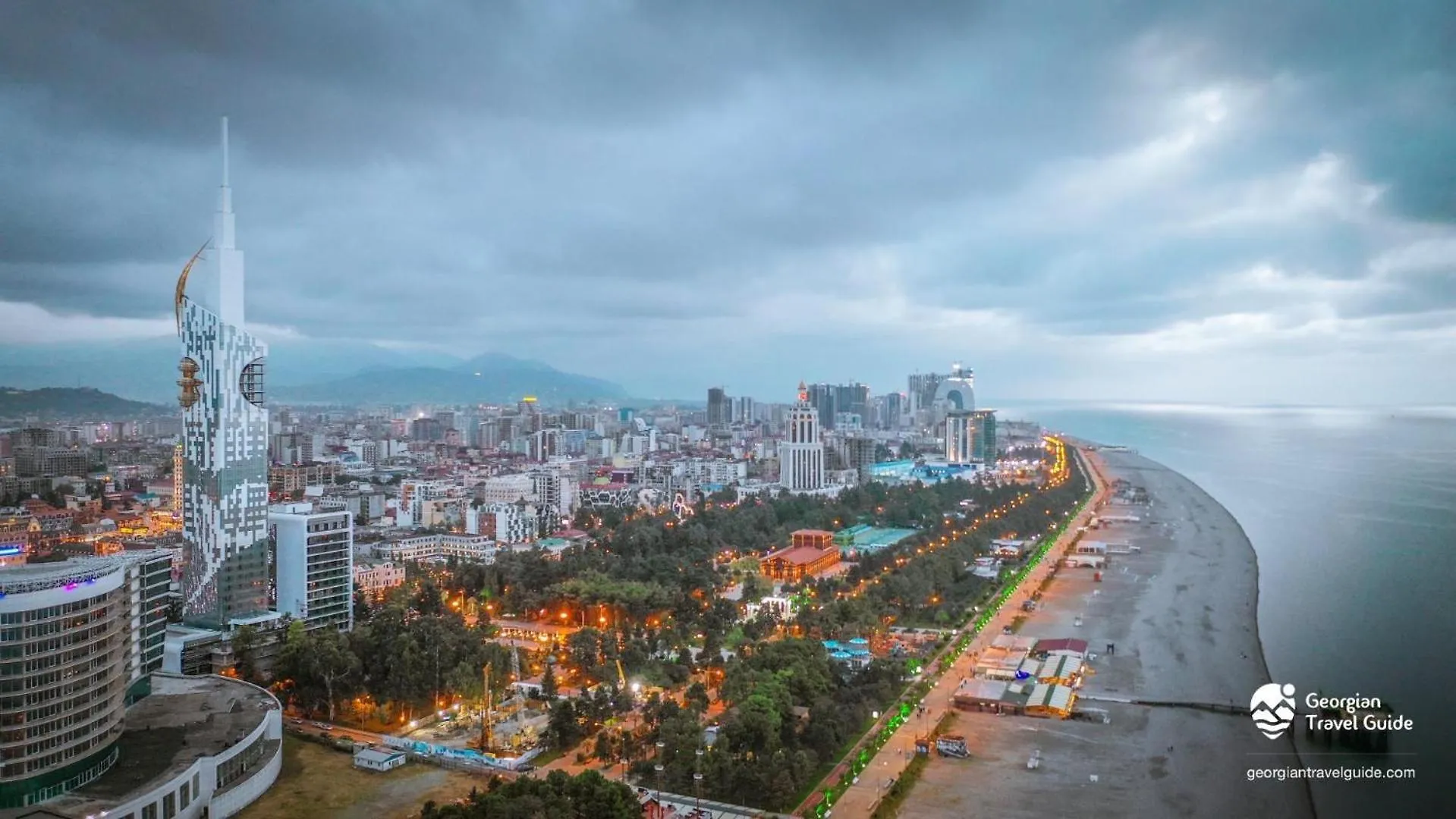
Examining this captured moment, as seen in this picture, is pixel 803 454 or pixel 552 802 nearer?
pixel 552 802

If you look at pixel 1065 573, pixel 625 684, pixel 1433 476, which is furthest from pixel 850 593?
pixel 1433 476

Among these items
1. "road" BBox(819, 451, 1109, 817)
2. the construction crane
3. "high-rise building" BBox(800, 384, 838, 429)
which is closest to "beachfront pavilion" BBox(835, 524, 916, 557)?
"road" BBox(819, 451, 1109, 817)

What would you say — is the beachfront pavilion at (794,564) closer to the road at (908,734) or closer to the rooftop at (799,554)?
the rooftop at (799,554)

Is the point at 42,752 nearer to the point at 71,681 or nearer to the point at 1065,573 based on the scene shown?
the point at 71,681

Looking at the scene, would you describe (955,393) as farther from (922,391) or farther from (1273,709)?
(1273,709)

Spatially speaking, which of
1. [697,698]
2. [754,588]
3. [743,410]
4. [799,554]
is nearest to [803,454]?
[799,554]

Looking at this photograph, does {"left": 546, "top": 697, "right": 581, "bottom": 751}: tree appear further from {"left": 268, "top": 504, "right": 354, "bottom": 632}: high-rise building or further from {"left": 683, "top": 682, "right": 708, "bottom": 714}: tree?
{"left": 268, "top": 504, "right": 354, "bottom": 632}: high-rise building

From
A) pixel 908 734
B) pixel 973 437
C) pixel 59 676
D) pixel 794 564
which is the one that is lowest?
pixel 908 734

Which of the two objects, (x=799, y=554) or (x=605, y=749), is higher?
(x=799, y=554)
